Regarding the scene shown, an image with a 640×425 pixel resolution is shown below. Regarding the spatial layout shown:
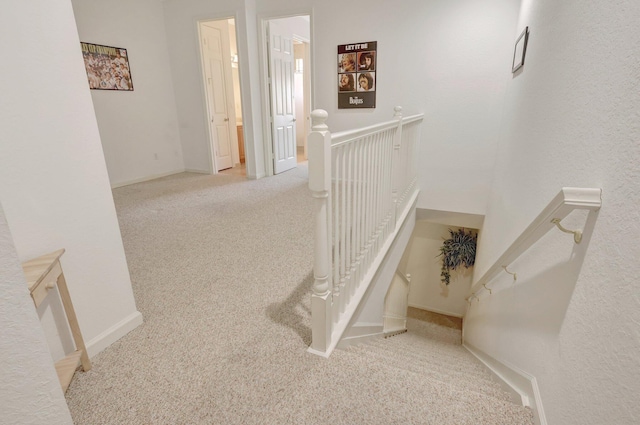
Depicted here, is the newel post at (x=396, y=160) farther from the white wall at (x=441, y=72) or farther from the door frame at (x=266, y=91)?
the door frame at (x=266, y=91)

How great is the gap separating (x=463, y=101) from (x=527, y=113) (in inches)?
67.8

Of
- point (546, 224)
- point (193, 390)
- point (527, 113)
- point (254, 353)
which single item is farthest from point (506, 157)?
point (193, 390)

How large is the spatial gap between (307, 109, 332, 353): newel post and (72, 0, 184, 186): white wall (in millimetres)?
4266

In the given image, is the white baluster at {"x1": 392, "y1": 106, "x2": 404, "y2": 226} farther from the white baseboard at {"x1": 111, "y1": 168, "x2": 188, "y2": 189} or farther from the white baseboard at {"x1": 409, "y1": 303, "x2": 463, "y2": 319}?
the white baseboard at {"x1": 111, "y1": 168, "x2": 188, "y2": 189}

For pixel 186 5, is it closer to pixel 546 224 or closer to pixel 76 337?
pixel 76 337

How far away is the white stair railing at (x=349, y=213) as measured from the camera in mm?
1408

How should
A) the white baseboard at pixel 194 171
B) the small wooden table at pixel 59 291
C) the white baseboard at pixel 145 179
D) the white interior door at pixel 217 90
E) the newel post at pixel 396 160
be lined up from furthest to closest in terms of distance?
1. the white baseboard at pixel 194 171
2. the white interior door at pixel 217 90
3. the white baseboard at pixel 145 179
4. the newel post at pixel 396 160
5. the small wooden table at pixel 59 291

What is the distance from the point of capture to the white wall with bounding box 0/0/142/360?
1205 mm

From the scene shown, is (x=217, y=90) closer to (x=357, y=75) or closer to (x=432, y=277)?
(x=357, y=75)

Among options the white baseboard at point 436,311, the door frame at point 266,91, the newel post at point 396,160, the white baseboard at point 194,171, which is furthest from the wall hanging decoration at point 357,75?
the white baseboard at point 436,311

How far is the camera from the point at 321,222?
146 centimetres

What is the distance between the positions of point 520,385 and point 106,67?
216 inches

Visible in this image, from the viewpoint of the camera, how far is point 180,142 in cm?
561

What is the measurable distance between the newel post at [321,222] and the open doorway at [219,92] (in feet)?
14.8
